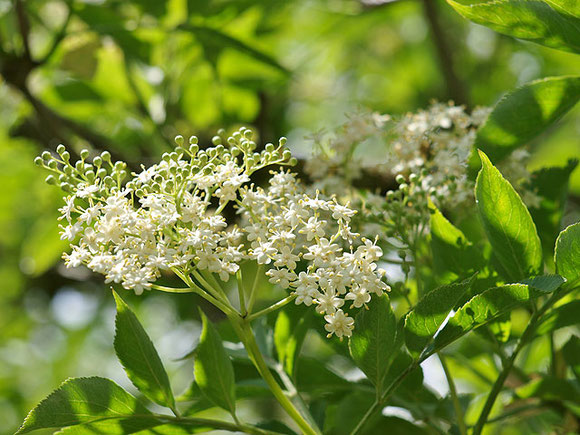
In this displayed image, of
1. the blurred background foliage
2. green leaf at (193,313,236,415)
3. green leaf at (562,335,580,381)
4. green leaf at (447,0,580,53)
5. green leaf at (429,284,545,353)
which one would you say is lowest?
the blurred background foliage

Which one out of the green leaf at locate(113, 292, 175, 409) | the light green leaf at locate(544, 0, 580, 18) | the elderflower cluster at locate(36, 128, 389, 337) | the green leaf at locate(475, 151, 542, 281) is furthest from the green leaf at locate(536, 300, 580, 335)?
the green leaf at locate(113, 292, 175, 409)

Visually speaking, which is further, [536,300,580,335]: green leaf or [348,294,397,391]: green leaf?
[536,300,580,335]: green leaf

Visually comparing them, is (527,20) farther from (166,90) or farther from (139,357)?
(166,90)

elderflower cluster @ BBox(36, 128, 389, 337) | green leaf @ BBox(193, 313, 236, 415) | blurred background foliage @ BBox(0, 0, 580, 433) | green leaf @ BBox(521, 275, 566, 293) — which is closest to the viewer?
green leaf @ BBox(521, 275, 566, 293)

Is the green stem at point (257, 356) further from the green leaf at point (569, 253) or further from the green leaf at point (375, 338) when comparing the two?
the green leaf at point (569, 253)

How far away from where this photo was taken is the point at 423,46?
387 centimetres

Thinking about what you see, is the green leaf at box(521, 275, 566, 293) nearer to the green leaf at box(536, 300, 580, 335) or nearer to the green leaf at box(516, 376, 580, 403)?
the green leaf at box(536, 300, 580, 335)

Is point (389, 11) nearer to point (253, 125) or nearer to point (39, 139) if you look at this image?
point (253, 125)

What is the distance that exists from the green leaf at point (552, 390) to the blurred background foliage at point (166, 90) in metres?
0.24

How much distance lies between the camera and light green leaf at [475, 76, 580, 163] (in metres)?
1.20

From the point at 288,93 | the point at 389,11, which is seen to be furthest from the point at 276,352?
the point at 288,93

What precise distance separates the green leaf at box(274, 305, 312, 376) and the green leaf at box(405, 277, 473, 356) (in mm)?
265

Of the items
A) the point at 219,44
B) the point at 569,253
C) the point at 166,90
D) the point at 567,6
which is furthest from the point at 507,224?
→ the point at 166,90

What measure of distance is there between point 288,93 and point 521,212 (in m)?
2.39
